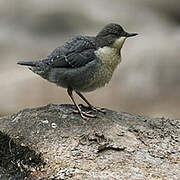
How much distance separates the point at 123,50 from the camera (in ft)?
40.4

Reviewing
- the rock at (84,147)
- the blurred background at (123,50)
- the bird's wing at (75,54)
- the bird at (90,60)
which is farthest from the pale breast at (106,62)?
the blurred background at (123,50)

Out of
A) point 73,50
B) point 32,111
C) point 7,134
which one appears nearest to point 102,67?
point 73,50

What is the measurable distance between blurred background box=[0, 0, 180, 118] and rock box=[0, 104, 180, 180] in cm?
534

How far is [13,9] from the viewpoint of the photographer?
13.3 meters

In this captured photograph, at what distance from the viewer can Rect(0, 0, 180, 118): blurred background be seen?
1114 centimetres

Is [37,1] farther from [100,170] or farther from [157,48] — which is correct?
[100,170]

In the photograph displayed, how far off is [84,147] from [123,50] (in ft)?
24.4

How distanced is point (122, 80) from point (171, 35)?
190cm

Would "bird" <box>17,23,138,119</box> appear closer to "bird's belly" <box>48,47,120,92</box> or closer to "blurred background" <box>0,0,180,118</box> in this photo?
"bird's belly" <box>48,47,120,92</box>

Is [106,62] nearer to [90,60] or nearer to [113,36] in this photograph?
[90,60]

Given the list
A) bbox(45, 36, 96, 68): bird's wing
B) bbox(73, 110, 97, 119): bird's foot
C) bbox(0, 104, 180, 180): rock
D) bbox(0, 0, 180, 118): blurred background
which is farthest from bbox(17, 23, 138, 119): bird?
bbox(0, 0, 180, 118): blurred background

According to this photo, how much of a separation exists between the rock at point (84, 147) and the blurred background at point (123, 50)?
534 cm

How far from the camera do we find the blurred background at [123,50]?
11.1m

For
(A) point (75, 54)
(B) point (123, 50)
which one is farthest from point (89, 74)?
(B) point (123, 50)
